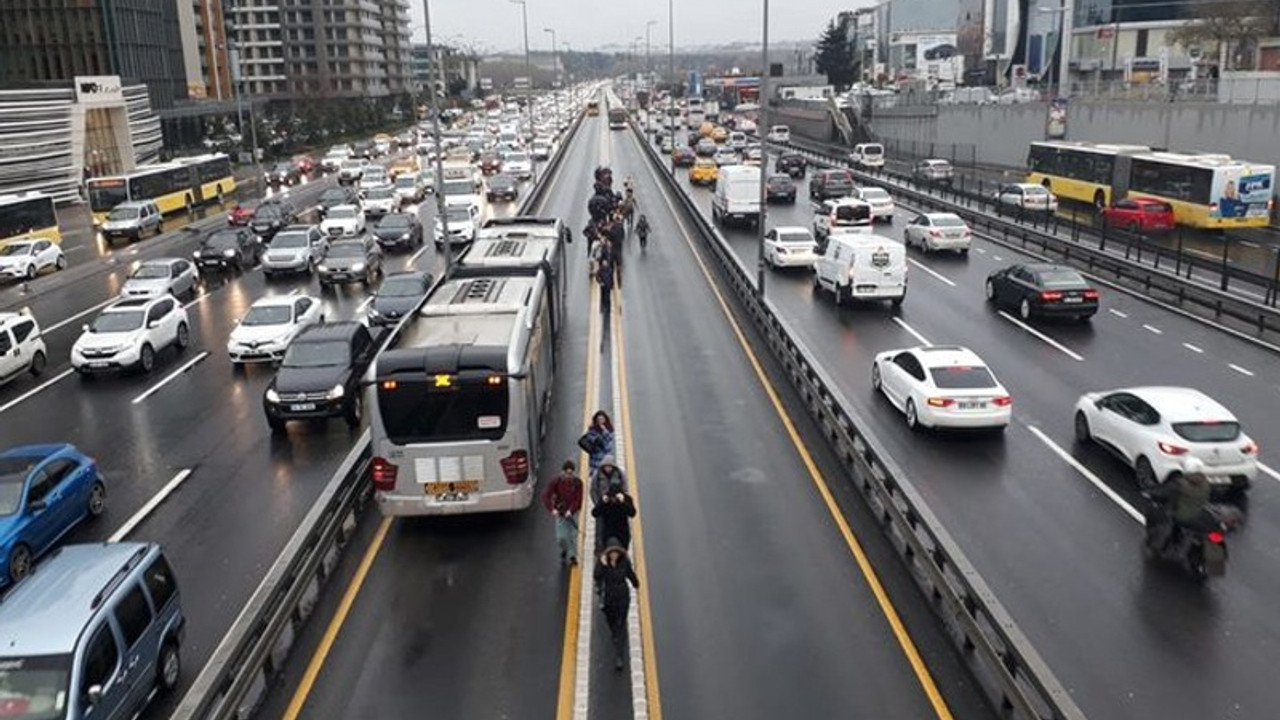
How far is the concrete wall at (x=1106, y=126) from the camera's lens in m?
50.1

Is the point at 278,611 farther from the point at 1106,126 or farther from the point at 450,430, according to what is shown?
the point at 1106,126

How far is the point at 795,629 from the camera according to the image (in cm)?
1212

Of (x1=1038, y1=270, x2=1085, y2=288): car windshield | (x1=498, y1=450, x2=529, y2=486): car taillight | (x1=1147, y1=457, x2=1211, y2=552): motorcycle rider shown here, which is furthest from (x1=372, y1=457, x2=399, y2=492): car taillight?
(x1=1038, y1=270, x2=1085, y2=288): car windshield

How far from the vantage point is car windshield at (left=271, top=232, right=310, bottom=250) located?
40.2 metres

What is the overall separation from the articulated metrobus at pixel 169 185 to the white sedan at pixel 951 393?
4827cm

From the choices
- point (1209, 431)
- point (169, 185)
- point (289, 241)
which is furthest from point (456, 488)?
point (169, 185)

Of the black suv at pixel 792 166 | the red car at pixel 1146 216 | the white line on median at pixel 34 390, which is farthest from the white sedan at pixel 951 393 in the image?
the black suv at pixel 792 166

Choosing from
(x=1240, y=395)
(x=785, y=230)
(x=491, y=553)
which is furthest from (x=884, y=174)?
(x=491, y=553)

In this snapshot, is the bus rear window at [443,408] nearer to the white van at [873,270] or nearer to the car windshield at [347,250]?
the white van at [873,270]

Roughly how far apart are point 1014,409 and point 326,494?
44.3 ft

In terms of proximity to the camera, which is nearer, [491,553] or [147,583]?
[147,583]

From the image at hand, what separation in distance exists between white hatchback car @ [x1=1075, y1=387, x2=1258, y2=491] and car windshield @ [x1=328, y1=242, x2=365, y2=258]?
2672 cm

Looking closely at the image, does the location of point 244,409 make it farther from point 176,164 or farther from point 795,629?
point 176,164

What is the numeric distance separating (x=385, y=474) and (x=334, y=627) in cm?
249
